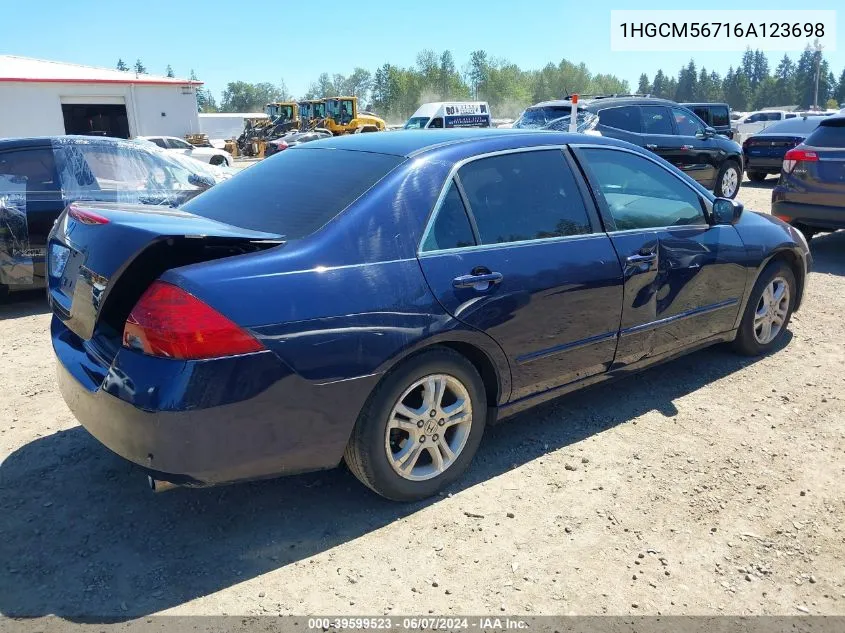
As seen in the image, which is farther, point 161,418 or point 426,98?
point 426,98

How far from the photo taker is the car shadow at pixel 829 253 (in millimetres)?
7552

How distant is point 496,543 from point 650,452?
116 cm

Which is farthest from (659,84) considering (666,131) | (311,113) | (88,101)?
(666,131)

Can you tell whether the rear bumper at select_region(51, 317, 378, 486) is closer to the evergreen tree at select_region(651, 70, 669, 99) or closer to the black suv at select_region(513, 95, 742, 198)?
the black suv at select_region(513, 95, 742, 198)

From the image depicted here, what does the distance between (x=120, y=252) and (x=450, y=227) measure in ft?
4.47

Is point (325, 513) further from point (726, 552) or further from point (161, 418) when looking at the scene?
point (726, 552)

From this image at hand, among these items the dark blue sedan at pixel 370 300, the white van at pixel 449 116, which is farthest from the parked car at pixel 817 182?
the white van at pixel 449 116

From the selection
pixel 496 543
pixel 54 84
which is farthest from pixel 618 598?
pixel 54 84

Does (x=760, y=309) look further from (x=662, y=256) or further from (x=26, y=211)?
(x=26, y=211)

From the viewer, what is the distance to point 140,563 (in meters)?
2.66

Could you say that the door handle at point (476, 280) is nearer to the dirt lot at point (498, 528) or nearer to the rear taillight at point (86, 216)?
the dirt lot at point (498, 528)

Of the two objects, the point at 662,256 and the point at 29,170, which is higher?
the point at 29,170

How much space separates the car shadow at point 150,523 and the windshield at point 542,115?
911 centimetres

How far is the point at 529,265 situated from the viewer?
3199 millimetres
